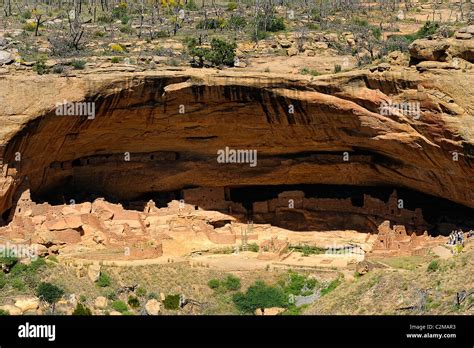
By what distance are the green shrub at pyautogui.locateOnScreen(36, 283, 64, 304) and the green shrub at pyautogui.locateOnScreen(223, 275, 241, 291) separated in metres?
5.56

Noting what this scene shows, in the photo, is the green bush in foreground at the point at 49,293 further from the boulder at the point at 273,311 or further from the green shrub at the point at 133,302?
the boulder at the point at 273,311

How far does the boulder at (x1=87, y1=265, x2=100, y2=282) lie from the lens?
119ft

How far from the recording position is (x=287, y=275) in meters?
37.5

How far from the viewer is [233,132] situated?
136 feet

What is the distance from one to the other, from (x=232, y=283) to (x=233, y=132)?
6.74 meters

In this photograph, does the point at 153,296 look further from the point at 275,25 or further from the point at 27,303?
the point at 275,25

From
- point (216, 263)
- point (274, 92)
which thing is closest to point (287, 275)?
point (216, 263)

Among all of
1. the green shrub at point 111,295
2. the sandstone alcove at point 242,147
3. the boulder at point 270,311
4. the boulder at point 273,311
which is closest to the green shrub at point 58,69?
the sandstone alcove at point 242,147

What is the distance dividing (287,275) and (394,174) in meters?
6.72

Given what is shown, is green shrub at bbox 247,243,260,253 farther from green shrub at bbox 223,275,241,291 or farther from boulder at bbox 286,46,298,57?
boulder at bbox 286,46,298,57

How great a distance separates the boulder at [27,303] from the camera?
111 feet

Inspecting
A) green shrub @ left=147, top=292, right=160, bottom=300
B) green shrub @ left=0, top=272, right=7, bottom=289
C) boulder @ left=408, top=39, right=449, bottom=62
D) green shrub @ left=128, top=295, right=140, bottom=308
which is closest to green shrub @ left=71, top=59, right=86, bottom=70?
green shrub @ left=0, top=272, right=7, bottom=289

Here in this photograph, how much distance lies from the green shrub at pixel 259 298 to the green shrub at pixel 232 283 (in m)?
0.49

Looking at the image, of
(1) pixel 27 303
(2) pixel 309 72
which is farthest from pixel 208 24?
(1) pixel 27 303
